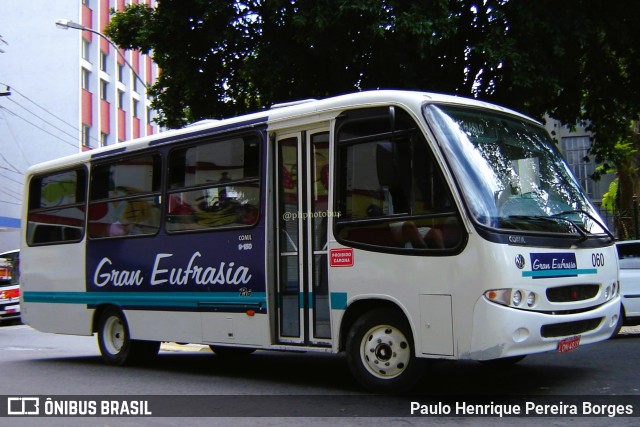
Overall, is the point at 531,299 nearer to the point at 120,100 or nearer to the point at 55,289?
the point at 55,289

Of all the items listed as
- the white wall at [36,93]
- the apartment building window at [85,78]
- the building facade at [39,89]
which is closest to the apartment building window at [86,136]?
the building facade at [39,89]

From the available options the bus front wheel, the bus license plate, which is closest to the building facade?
the bus front wheel

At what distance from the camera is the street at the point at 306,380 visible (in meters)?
7.06

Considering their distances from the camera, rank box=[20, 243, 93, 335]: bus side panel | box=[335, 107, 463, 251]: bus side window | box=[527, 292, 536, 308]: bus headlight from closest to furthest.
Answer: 1. box=[527, 292, 536, 308]: bus headlight
2. box=[335, 107, 463, 251]: bus side window
3. box=[20, 243, 93, 335]: bus side panel

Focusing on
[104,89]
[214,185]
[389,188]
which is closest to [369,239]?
[389,188]

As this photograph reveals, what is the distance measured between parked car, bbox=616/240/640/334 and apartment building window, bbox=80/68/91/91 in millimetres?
32381

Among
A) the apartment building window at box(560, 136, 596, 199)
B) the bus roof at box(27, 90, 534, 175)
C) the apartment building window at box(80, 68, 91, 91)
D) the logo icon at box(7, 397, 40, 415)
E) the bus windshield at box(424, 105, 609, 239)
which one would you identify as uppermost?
the apartment building window at box(80, 68, 91, 91)

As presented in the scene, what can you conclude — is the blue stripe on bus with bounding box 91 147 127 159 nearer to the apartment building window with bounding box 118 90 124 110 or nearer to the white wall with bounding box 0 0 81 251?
the white wall with bounding box 0 0 81 251

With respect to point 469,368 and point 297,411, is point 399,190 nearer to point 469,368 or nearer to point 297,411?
point 297,411

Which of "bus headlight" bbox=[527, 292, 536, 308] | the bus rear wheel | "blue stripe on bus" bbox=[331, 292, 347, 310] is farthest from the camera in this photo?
the bus rear wheel

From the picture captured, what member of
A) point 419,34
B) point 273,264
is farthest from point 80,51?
point 273,264

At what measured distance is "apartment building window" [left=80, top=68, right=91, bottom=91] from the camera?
40.1m

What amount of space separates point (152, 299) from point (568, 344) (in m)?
5.34

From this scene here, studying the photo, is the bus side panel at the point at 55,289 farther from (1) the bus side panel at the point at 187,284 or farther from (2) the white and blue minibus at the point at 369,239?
(2) the white and blue minibus at the point at 369,239
